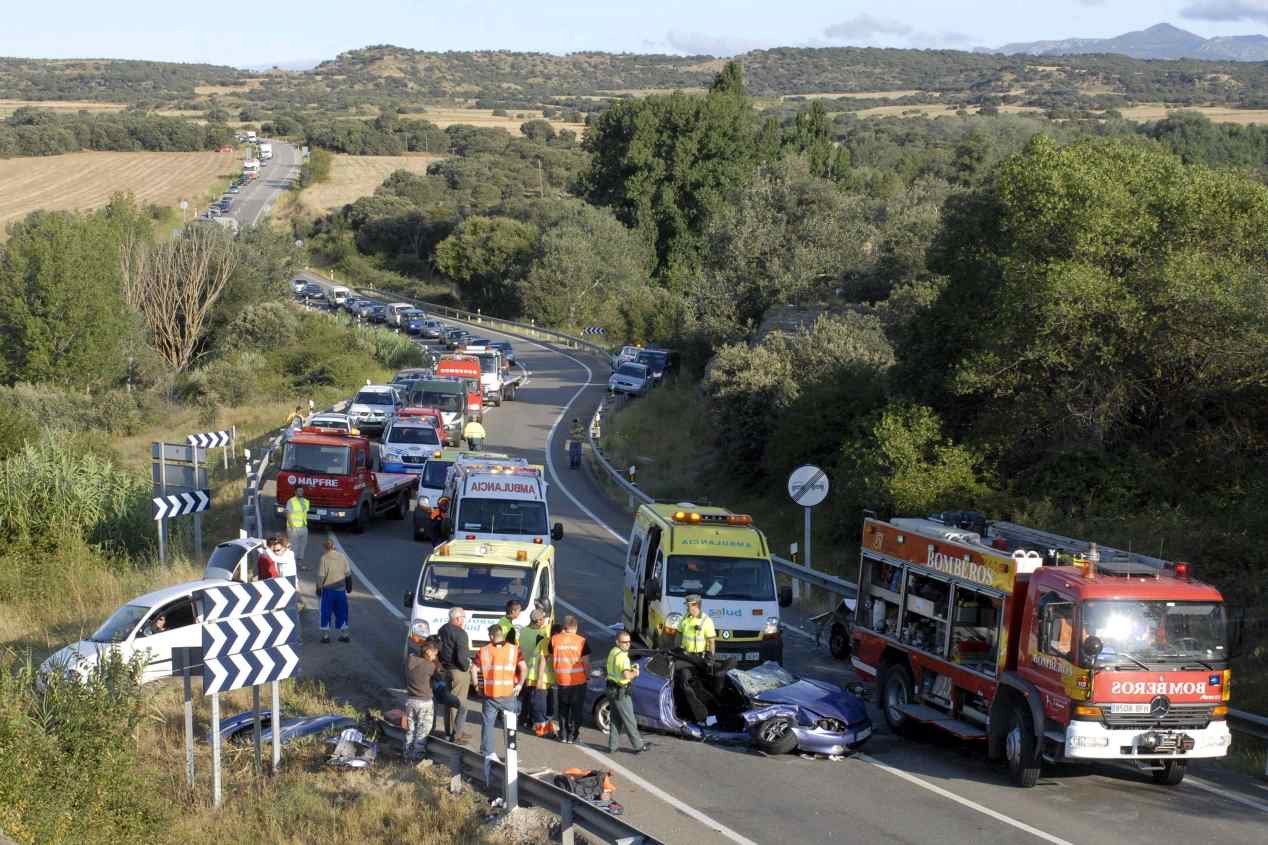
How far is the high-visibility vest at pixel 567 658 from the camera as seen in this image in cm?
1452

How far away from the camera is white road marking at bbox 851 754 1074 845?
12086mm

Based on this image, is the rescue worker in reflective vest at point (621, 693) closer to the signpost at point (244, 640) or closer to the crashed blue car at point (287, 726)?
the crashed blue car at point (287, 726)

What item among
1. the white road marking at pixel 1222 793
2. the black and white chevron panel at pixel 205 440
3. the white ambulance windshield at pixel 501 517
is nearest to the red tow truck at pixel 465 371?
the black and white chevron panel at pixel 205 440

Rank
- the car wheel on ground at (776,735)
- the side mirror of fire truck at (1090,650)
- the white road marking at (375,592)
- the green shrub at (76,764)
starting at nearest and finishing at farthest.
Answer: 1. the green shrub at (76,764)
2. the side mirror of fire truck at (1090,650)
3. the car wheel on ground at (776,735)
4. the white road marking at (375,592)

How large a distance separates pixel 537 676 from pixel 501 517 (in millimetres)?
7626

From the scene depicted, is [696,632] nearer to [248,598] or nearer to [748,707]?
[748,707]

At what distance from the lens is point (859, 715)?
48.6ft

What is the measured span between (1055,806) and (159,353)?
57702mm

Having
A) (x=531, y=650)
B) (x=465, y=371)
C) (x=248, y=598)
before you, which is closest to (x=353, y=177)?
(x=465, y=371)

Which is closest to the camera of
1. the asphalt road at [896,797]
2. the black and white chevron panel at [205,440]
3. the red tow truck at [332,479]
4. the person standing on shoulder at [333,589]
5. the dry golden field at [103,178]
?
the asphalt road at [896,797]

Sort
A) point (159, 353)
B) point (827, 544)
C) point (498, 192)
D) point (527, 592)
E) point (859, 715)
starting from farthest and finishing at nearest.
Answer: point (498, 192)
point (159, 353)
point (827, 544)
point (527, 592)
point (859, 715)

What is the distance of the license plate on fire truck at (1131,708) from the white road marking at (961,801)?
140cm

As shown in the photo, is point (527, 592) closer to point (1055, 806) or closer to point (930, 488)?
point (1055, 806)

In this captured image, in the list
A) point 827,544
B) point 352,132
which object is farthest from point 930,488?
point 352,132
